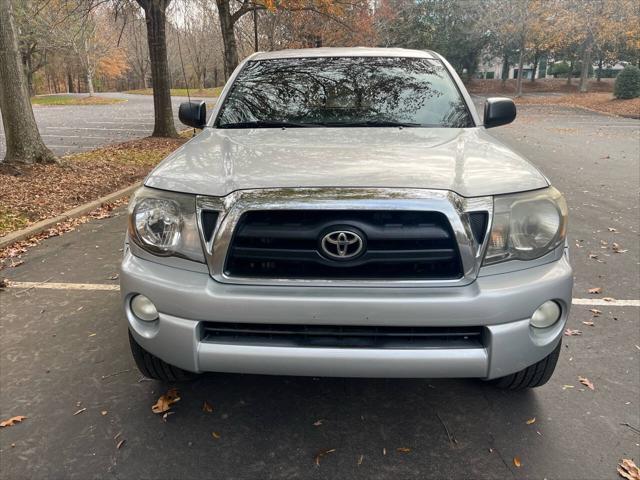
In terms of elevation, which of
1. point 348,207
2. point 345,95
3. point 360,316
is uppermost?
point 345,95

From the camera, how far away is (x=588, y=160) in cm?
1089

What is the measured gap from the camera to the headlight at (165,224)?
2.19 m

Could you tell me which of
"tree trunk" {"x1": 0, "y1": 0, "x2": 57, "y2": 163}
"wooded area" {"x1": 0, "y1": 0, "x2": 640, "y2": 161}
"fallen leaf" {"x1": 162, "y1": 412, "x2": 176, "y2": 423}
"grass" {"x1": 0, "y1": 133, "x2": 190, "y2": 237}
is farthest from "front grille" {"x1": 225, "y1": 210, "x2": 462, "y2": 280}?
"tree trunk" {"x1": 0, "y1": 0, "x2": 57, "y2": 163}

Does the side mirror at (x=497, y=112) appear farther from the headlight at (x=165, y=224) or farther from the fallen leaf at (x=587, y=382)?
the headlight at (x=165, y=224)

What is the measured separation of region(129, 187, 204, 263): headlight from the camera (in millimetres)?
2193

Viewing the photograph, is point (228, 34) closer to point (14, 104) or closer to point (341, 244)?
point (14, 104)

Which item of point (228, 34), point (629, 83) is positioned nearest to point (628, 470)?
point (228, 34)

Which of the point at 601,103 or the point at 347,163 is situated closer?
the point at 347,163

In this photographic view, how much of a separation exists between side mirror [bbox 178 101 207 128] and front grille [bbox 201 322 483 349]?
2018 mm

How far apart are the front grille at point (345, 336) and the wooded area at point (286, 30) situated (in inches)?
71.8

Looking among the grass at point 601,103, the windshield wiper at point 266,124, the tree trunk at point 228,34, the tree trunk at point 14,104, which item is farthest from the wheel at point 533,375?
the grass at point 601,103

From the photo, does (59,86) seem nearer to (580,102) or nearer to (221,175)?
(580,102)

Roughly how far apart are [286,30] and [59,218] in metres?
22.7

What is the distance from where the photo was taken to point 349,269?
6.98ft
